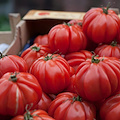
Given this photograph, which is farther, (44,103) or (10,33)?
(10,33)

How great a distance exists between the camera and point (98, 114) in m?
1.17

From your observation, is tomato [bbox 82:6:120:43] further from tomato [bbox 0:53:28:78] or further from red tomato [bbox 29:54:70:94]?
tomato [bbox 0:53:28:78]

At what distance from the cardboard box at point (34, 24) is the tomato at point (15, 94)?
1016 millimetres

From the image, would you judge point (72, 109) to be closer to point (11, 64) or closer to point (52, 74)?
point (52, 74)

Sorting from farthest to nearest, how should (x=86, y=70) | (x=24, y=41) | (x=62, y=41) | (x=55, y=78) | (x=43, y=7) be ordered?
1. (x=43, y=7)
2. (x=24, y=41)
3. (x=62, y=41)
4. (x=55, y=78)
5. (x=86, y=70)

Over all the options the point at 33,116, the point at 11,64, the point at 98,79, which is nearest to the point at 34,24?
the point at 11,64

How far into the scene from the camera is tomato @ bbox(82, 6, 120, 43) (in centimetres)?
154

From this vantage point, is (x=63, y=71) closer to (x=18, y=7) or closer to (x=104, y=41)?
(x=104, y=41)

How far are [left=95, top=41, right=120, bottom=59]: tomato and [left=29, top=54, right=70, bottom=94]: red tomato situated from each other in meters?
0.35

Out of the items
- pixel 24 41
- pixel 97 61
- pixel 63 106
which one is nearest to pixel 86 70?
pixel 97 61

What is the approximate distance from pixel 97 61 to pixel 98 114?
0.94ft

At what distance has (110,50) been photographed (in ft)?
5.01

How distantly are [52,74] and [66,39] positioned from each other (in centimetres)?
37

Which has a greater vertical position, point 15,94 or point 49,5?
point 15,94
